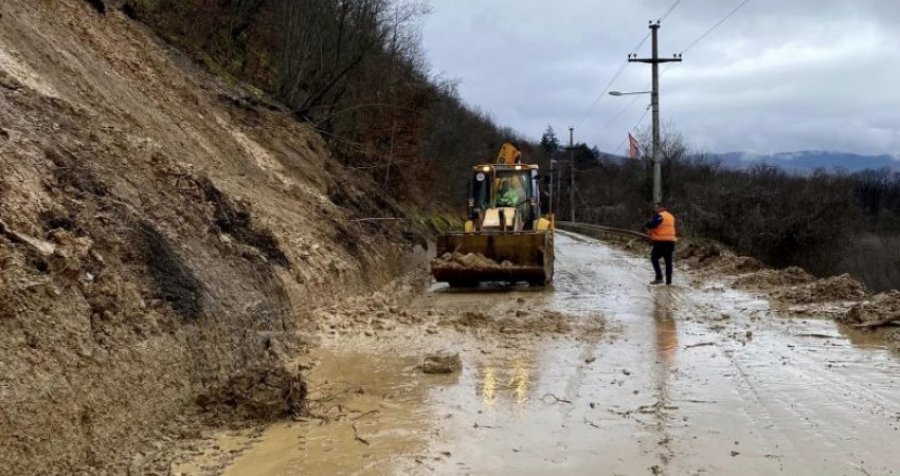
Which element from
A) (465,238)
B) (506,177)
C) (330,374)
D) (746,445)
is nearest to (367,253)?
(465,238)

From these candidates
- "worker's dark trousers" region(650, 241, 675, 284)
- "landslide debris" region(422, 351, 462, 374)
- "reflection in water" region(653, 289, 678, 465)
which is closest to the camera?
"reflection in water" region(653, 289, 678, 465)

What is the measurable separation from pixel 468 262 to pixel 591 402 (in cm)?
800

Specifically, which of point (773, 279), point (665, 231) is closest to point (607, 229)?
point (665, 231)

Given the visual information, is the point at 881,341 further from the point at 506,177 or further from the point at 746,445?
the point at 506,177

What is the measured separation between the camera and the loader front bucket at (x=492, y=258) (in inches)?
567

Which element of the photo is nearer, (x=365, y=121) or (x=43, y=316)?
(x=43, y=316)

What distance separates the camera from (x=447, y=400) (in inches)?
260

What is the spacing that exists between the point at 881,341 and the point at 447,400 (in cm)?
575

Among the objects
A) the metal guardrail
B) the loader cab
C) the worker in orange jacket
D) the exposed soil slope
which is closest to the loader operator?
the loader cab

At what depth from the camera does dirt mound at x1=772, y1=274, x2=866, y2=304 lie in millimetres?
11773

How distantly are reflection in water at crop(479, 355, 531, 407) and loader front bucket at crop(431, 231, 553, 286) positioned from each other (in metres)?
6.22

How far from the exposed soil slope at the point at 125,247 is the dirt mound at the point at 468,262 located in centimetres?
134

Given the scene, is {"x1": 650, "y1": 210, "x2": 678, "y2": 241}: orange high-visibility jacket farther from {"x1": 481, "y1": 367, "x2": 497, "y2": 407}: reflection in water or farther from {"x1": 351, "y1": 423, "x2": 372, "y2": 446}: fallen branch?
{"x1": 351, "y1": 423, "x2": 372, "y2": 446}: fallen branch

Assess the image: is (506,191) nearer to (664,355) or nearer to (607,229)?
(664,355)
